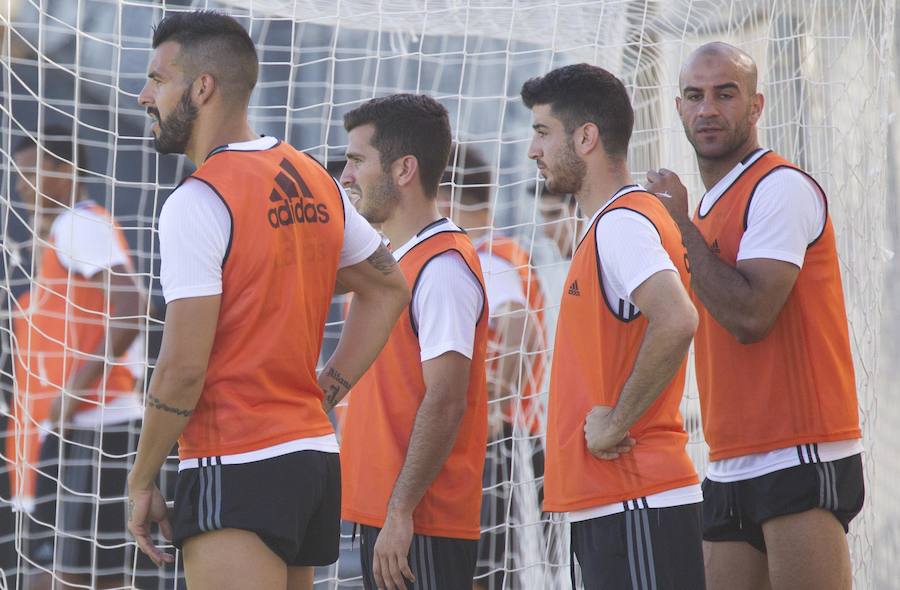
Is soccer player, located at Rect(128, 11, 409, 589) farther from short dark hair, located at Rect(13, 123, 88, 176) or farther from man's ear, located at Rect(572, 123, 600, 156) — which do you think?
short dark hair, located at Rect(13, 123, 88, 176)

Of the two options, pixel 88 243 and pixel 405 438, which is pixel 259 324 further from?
pixel 88 243

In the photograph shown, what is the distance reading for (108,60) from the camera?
210 inches

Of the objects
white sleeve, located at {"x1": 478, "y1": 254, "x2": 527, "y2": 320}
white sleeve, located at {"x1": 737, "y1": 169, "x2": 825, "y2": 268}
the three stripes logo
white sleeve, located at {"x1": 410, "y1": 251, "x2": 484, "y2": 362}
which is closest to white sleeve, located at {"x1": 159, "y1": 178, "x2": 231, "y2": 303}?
the three stripes logo

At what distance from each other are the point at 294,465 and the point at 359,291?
0.54 meters

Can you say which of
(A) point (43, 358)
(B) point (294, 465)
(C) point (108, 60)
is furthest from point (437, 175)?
(C) point (108, 60)

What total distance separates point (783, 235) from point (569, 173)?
0.58 m

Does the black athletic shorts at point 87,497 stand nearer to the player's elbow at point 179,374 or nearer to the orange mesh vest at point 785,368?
the player's elbow at point 179,374

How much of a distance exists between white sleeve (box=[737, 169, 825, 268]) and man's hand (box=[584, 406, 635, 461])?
626 millimetres

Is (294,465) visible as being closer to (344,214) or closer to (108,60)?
(344,214)

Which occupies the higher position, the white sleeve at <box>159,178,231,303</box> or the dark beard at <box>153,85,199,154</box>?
the dark beard at <box>153,85,199,154</box>

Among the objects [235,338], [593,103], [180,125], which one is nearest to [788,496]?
[593,103]

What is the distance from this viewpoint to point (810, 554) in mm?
2947

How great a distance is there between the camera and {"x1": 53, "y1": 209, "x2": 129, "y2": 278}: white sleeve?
4547 millimetres

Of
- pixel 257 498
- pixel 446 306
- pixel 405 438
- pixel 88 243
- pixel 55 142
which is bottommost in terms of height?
pixel 257 498
